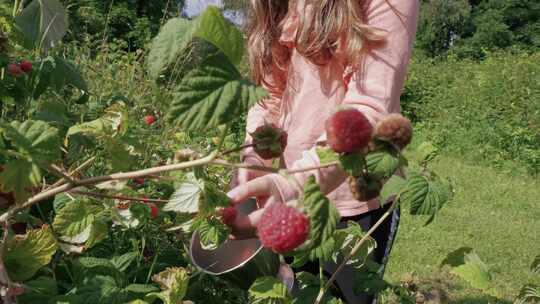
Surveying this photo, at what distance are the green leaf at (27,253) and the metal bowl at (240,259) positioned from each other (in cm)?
Result: 21

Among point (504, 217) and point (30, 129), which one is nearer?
point (30, 129)

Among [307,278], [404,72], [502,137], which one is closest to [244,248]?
[307,278]

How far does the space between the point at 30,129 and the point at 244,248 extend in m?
0.45

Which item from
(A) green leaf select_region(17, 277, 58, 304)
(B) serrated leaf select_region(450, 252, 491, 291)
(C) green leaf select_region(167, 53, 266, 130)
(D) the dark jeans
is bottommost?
(D) the dark jeans

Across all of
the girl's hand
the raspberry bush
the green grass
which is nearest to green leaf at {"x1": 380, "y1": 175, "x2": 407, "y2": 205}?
the raspberry bush

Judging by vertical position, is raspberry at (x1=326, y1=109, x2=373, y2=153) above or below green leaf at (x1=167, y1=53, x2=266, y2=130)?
below

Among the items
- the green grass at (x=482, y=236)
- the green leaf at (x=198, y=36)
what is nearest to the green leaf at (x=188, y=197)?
the green leaf at (x=198, y=36)

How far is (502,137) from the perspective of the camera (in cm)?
616

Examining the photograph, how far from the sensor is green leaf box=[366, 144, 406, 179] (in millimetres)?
580

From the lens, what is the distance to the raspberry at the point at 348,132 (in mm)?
537

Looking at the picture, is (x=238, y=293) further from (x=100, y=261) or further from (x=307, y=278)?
(x=100, y=261)

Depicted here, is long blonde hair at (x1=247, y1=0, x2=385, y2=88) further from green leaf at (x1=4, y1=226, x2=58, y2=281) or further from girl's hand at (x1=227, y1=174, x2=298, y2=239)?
green leaf at (x1=4, y1=226, x2=58, y2=281)

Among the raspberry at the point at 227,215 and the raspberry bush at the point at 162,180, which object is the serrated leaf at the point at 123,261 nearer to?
the raspberry bush at the point at 162,180

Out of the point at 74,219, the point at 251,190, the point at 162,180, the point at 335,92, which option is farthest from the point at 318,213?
the point at 335,92
